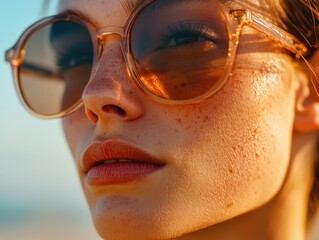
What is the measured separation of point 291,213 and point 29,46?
107cm

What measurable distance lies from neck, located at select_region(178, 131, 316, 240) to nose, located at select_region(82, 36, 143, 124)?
0.45 meters

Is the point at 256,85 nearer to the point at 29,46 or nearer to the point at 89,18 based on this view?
the point at 89,18

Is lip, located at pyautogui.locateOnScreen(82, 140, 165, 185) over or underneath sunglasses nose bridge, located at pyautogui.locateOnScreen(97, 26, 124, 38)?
underneath

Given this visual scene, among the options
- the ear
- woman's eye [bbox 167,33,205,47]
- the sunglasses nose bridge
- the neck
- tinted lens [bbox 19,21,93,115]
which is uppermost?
tinted lens [bbox 19,21,93,115]

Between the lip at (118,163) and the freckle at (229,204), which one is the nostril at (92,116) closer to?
the lip at (118,163)

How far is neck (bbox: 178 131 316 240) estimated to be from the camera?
6.22ft

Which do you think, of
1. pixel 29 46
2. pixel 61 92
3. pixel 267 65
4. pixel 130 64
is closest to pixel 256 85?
pixel 267 65

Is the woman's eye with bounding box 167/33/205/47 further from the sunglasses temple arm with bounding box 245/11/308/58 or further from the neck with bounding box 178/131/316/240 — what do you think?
the neck with bounding box 178/131/316/240

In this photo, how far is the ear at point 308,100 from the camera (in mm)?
1930

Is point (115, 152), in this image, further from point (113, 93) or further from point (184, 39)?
point (184, 39)

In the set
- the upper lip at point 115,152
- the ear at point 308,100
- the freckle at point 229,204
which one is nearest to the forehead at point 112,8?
the ear at point 308,100

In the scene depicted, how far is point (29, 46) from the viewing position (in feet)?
7.13

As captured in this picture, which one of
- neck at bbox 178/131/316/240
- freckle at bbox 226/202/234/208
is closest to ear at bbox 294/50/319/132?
neck at bbox 178/131/316/240

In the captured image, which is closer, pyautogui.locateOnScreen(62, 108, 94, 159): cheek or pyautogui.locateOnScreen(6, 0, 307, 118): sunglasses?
pyautogui.locateOnScreen(6, 0, 307, 118): sunglasses
